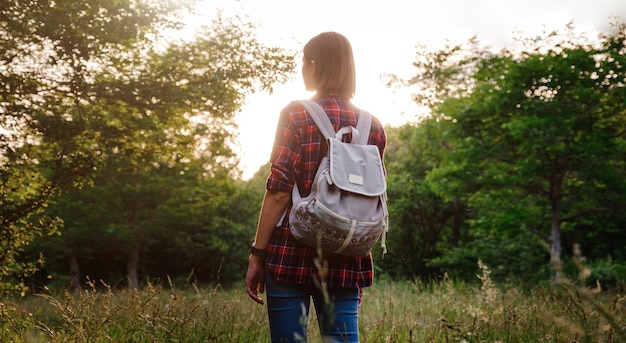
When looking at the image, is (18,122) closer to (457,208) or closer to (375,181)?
(375,181)

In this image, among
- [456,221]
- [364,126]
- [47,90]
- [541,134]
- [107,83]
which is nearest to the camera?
[364,126]

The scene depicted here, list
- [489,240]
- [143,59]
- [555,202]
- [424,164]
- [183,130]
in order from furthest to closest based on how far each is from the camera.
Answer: [424,164] < [489,240] < [555,202] < [183,130] < [143,59]

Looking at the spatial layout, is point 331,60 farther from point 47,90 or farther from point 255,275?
point 47,90

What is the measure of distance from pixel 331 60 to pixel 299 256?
0.88 meters

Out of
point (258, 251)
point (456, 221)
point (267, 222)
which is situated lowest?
point (456, 221)

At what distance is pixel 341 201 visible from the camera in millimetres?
2004

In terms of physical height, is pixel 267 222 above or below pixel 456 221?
above

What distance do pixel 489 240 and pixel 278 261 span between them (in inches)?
665

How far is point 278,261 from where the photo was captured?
2.03 m

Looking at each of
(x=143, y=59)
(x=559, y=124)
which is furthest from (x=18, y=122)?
(x=559, y=124)

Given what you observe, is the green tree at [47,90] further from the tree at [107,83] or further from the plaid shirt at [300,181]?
the plaid shirt at [300,181]

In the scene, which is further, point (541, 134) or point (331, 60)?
point (541, 134)

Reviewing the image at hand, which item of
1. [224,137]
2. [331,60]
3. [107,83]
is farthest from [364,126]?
[224,137]

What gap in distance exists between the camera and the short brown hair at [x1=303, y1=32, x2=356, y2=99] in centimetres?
226
